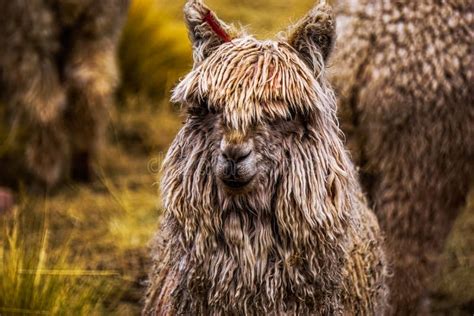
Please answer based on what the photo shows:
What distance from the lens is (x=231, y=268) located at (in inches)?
127

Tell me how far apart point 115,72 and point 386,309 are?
3.12 metres

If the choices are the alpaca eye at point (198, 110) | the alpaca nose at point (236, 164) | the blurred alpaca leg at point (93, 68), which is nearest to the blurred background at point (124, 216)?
the alpaca eye at point (198, 110)

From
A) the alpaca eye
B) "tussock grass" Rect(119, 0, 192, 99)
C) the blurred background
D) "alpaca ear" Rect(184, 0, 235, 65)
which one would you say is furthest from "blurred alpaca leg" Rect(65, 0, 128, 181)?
the alpaca eye

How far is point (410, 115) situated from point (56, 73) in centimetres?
309

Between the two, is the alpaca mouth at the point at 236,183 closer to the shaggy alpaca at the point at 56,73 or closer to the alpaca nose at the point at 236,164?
the alpaca nose at the point at 236,164

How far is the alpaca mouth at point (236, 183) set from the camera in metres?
3.04

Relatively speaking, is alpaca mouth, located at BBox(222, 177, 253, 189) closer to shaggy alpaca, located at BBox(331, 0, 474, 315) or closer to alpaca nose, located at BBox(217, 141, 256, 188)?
alpaca nose, located at BBox(217, 141, 256, 188)

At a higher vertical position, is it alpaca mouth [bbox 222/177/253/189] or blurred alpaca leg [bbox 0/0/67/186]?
blurred alpaca leg [bbox 0/0/67/186]

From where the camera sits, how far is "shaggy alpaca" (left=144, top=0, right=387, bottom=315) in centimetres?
312

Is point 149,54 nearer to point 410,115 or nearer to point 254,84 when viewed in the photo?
point 410,115

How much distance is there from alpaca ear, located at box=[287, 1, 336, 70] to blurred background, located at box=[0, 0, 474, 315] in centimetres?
56

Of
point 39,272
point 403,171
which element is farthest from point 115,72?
point 403,171

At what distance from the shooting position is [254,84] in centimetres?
312

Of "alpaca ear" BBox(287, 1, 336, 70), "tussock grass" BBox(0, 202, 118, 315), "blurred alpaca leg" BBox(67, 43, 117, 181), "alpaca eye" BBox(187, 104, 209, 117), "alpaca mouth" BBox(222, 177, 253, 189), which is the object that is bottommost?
"tussock grass" BBox(0, 202, 118, 315)
